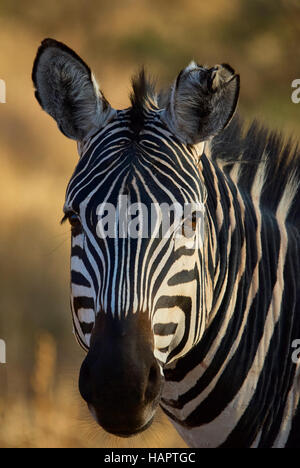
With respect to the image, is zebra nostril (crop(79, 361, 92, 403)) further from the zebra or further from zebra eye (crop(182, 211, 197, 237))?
zebra eye (crop(182, 211, 197, 237))

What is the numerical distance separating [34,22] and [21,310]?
5624 mm

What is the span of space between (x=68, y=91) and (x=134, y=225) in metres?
0.89

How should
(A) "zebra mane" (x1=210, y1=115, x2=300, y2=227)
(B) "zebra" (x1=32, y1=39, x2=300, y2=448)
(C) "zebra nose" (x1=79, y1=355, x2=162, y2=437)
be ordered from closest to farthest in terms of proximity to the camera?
(C) "zebra nose" (x1=79, y1=355, x2=162, y2=437), (B) "zebra" (x1=32, y1=39, x2=300, y2=448), (A) "zebra mane" (x1=210, y1=115, x2=300, y2=227)

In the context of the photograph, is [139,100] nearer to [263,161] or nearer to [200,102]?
[200,102]

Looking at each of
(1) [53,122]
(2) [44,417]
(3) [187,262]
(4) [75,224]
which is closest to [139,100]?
(4) [75,224]

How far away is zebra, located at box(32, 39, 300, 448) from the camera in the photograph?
2191 mm

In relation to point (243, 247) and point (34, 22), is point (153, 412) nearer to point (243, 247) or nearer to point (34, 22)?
point (243, 247)

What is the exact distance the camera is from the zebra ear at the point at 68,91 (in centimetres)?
266

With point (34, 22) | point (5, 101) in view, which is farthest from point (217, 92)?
point (34, 22)

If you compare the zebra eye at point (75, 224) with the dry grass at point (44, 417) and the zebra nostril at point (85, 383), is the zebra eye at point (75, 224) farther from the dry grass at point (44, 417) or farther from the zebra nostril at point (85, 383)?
the dry grass at point (44, 417)

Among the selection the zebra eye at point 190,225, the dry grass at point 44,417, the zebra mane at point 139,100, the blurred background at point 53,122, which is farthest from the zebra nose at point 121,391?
the dry grass at point 44,417

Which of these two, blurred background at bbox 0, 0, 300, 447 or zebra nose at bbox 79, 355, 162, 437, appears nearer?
zebra nose at bbox 79, 355, 162, 437

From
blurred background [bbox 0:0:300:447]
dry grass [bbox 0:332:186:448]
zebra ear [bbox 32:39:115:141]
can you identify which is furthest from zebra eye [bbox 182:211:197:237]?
dry grass [bbox 0:332:186:448]

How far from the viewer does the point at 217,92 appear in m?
2.55
